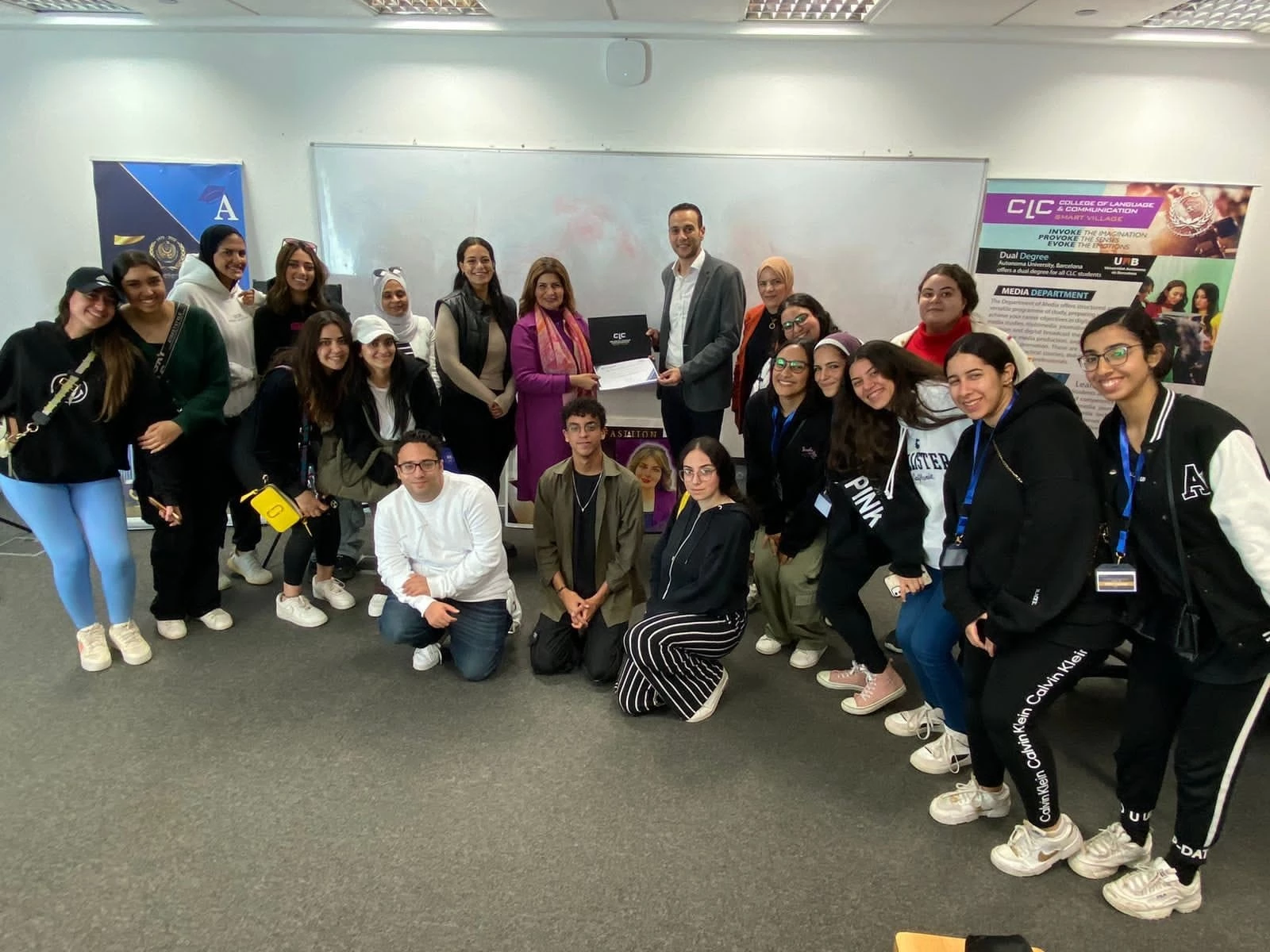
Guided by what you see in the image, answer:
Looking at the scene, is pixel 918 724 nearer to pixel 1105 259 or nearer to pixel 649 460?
pixel 649 460

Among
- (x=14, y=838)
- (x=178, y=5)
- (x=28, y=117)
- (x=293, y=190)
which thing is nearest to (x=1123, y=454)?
(x=14, y=838)

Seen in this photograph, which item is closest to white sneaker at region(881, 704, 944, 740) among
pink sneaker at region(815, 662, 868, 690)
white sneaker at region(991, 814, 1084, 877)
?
pink sneaker at region(815, 662, 868, 690)

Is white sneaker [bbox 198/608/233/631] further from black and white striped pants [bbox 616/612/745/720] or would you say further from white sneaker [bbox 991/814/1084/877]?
white sneaker [bbox 991/814/1084/877]

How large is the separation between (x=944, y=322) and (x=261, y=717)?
9.44 feet

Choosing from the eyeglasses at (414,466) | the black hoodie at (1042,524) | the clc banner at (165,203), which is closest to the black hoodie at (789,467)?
the black hoodie at (1042,524)

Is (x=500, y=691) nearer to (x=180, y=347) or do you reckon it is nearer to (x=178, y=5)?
(x=180, y=347)

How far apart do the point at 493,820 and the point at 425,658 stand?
0.90m

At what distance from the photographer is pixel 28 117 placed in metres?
4.50

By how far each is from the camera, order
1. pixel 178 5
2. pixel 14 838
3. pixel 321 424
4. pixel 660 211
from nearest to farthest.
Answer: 1. pixel 14 838
2. pixel 321 424
3. pixel 178 5
4. pixel 660 211

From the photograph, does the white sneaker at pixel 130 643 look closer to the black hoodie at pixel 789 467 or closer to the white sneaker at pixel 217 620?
the white sneaker at pixel 217 620

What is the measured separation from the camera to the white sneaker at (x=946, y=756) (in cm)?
224

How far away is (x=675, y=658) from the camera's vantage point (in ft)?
8.05

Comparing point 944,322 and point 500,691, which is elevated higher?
point 944,322

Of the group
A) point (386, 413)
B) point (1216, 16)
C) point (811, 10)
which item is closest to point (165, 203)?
point (386, 413)
